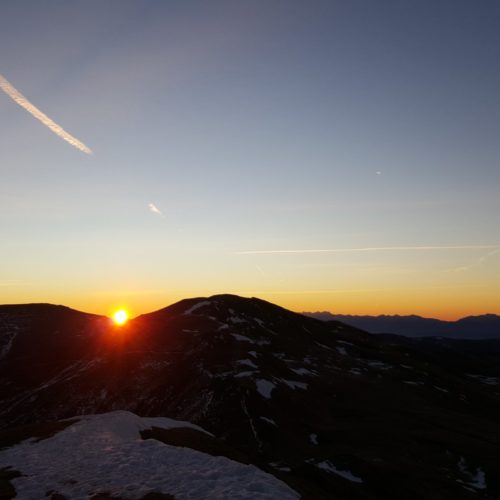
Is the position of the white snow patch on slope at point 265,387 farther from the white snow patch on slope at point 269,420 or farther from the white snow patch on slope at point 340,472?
the white snow patch on slope at point 340,472

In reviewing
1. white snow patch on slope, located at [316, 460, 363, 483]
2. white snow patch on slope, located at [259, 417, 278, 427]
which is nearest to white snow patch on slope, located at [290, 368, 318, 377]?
white snow patch on slope, located at [259, 417, 278, 427]

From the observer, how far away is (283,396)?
97.8 meters

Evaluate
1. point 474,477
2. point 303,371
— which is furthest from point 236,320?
point 474,477

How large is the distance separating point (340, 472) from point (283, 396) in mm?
41882

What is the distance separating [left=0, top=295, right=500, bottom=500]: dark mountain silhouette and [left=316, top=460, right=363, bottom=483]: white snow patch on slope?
0.92 feet

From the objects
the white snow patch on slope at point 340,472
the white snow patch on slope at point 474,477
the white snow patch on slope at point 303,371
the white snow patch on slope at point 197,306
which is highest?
the white snow patch on slope at point 197,306

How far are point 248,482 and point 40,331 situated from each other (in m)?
189

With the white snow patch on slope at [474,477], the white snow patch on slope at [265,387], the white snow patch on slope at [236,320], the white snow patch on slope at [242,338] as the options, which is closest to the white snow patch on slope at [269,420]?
the white snow patch on slope at [265,387]

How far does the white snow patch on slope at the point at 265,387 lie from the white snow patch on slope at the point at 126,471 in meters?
65.5

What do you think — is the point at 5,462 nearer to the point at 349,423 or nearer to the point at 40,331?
the point at 349,423

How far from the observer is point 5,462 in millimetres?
28312

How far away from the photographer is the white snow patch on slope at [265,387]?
319ft

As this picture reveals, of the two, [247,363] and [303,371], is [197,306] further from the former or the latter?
[303,371]

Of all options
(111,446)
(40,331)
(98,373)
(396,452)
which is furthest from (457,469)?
(40,331)
